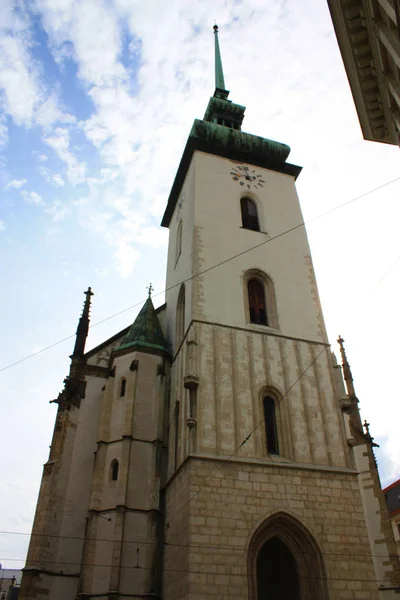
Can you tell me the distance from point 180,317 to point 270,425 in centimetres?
565

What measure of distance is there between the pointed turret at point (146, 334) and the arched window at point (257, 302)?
11.1ft

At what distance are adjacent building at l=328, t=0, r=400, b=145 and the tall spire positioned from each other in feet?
41.7

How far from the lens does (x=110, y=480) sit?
52.6 ft

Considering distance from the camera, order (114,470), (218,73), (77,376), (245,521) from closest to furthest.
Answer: (245,521)
(114,470)
(77,376)
(218,73)

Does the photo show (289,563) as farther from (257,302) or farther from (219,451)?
(257,302)

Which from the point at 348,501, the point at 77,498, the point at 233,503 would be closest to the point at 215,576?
the point at 233,503

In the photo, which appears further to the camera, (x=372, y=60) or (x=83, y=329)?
(x=83, y=329)

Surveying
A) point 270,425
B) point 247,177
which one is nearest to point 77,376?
point 270,425

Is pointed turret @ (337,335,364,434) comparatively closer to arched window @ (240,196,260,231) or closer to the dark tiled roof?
arched window @ (240,196,260,231)

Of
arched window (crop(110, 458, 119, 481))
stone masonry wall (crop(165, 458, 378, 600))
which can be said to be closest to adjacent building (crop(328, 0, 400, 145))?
stone masonry wall (crop(165, 458, 378, 600))

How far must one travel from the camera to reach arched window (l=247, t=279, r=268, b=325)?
18062 millimetres

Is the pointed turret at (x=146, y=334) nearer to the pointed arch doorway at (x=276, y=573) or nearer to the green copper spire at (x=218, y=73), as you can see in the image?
the pointed arch doorway at (x=276, y=573)

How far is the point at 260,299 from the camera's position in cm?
A: 1870

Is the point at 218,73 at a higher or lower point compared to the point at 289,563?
higher
